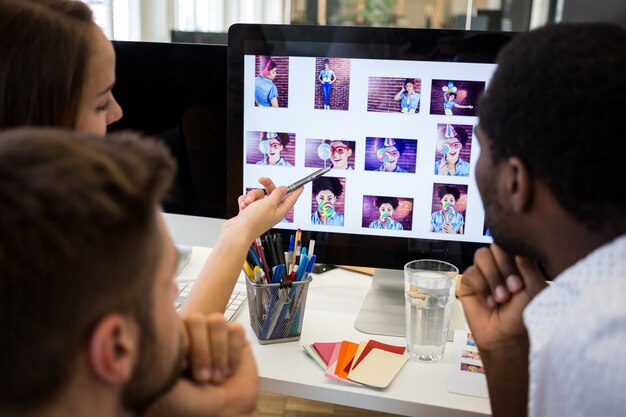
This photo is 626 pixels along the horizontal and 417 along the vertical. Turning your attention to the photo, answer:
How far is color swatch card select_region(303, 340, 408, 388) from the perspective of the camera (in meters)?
0.92

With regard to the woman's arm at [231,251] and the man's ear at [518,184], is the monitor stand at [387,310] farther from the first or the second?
the man's ear at [518,184]

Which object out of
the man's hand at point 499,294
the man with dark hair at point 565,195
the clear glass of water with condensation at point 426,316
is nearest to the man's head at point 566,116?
the man with dark hair at point 565,195

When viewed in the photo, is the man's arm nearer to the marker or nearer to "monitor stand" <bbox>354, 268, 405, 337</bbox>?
"monitor stand" <bbox>354, 268, 405, 337</bbox>

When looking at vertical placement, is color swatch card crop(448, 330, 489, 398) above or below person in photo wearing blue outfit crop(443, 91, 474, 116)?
below

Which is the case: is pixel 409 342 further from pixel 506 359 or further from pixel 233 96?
pixel 233 96

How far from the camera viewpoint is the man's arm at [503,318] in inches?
34.2

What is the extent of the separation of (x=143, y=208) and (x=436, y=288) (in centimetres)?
63

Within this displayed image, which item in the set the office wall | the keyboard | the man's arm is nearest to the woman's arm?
the keyboard

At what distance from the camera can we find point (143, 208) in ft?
1.62

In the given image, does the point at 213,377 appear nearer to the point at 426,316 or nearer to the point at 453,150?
the point at 426,316

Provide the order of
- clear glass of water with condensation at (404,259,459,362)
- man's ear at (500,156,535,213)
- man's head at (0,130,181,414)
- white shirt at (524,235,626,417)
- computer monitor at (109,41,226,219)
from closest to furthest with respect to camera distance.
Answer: man's head at (0,130,181,414) < white shirt at (524,235,626,417) < man's ear at (500,156,535,213) < clear glass of water with condensation at (404,259,459,362) < computer monitor at (109,41,226,219)

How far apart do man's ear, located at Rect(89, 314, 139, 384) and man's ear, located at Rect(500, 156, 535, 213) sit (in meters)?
0.45

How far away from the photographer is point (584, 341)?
2.05ft

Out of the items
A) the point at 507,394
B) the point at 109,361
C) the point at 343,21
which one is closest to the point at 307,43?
the point at 507,394
